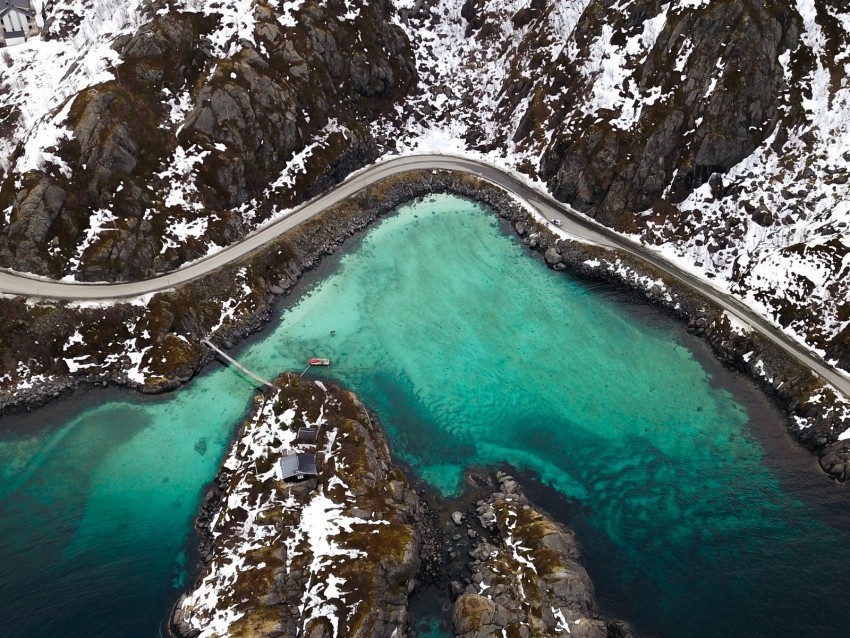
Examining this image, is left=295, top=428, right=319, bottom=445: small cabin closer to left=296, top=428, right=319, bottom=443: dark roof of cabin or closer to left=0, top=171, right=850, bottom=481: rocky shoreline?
left=296, top=428, right=319, bottom=443: dark roof of cabin

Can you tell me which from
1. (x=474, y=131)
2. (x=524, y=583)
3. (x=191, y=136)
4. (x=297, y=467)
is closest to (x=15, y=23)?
(x=191, y=136)

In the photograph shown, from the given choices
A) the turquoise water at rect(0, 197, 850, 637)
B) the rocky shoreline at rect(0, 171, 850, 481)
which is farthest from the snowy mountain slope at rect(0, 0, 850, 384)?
the turquoise water at rect(0, 197, 850, 637)

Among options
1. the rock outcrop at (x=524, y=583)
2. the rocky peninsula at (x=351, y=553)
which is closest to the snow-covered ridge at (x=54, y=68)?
the rocky peninsula at (x=351, y=553)

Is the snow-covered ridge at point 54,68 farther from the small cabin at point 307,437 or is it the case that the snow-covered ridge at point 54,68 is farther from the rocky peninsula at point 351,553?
the rocky peninsula at point 351,553

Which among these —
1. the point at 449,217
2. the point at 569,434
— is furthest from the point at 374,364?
the point at 449,217

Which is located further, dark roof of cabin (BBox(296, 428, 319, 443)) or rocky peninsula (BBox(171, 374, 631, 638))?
dark roof of cabin (BBox(296, 428, 319, 443))

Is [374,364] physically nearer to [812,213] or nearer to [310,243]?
[310,243]
